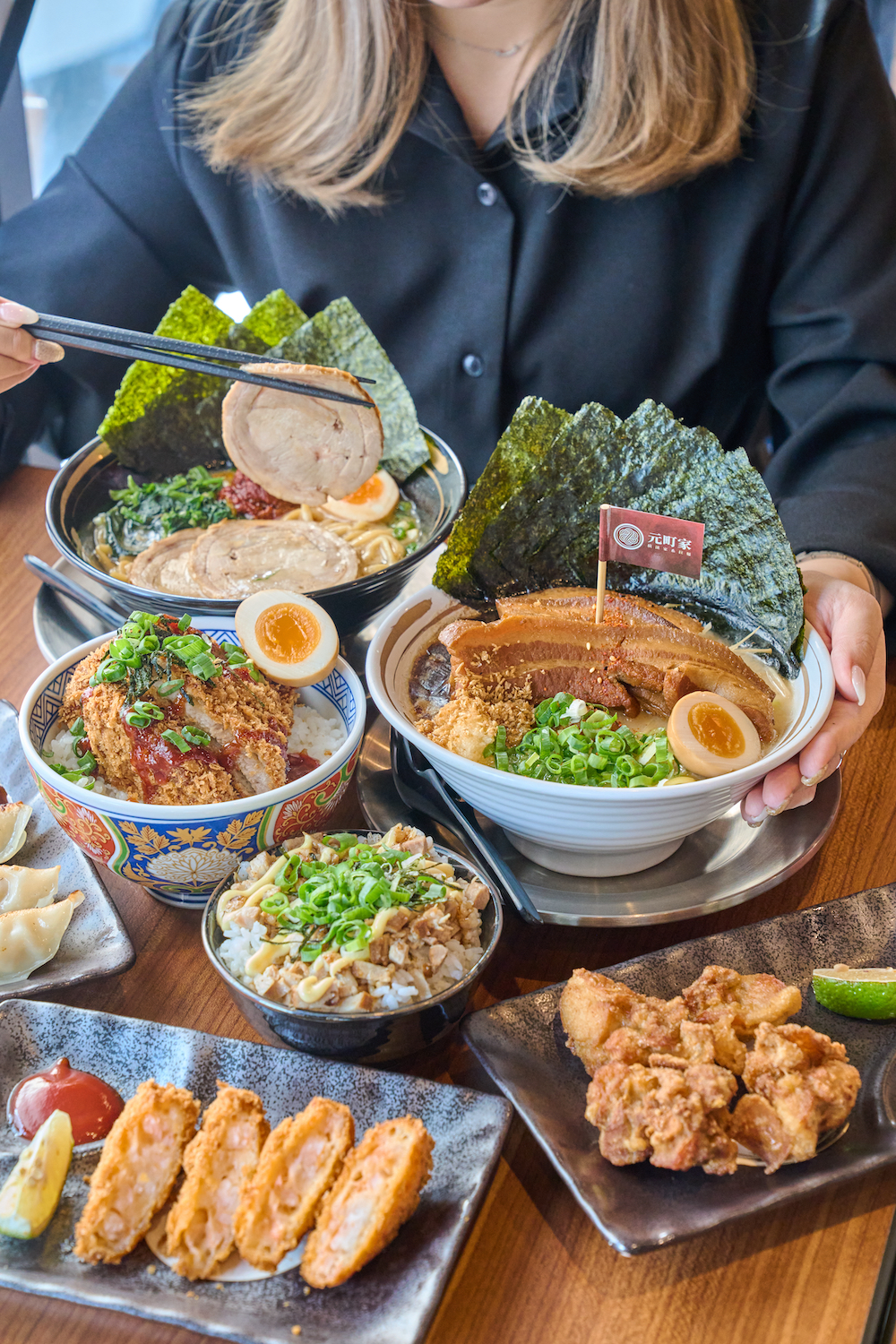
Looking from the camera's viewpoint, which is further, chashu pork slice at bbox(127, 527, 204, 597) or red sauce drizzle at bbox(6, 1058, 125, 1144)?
chashu pork slice at bbox(127, 527, 204, 597)

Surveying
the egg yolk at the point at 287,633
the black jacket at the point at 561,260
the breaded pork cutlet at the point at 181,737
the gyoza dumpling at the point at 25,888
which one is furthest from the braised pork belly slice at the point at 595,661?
the black jacket at the point at 561,260

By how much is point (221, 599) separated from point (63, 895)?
1.92 feet

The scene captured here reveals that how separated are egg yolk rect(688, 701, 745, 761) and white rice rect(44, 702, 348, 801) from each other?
1.79 feet

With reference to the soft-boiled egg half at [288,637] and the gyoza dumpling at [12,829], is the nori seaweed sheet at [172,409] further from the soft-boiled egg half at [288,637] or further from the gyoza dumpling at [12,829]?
the gyoza dumpling at [12,829]

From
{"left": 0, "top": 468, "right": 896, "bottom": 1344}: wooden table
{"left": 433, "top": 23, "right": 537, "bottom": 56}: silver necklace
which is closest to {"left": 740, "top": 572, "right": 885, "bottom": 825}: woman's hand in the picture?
{"left": 0, "top": 468, "right": 896, "bottom": 1344}: wooden table

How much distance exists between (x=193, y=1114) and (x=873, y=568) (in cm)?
162

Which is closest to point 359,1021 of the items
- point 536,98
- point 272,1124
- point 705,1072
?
point 272,1124

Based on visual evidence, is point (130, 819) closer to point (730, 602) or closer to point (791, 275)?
point (730, 602)

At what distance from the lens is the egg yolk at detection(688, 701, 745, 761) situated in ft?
4.75

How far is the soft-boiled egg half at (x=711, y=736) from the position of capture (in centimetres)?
142

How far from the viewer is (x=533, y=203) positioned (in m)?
2.49

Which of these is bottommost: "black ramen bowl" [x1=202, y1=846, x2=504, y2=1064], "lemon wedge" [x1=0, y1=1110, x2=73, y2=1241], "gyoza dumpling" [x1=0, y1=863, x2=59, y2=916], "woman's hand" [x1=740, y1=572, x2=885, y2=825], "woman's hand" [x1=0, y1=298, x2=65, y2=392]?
"woman's hand" [x1=740, y1=572, x2=885, y2=825]

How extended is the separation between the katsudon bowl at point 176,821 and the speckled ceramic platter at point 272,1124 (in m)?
0.22

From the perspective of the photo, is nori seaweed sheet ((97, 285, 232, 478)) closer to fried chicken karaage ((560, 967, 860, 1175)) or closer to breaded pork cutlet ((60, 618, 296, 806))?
breaded pork cutlet ((60, 618, 296, 806))
